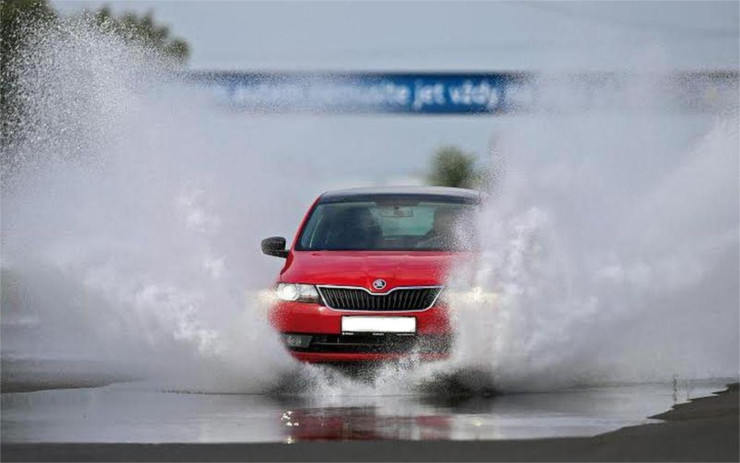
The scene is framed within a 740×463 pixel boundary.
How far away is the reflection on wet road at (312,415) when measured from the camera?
11.2 meters

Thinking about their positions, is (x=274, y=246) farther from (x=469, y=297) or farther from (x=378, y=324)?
(x=469, y=297)

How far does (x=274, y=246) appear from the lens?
53.2 feet

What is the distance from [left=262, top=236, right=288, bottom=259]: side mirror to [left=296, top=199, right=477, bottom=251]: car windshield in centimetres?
19

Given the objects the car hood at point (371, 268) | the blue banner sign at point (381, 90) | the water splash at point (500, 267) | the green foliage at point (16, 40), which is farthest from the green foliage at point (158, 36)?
the car hood at point (371, 268)

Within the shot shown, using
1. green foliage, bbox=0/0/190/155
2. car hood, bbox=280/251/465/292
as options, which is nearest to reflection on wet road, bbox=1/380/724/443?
car hood, bbox=280/251/465/292

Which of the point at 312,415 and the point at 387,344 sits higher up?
the point at 387,344

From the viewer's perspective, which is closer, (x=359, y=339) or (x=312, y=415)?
(x=312, y=415)

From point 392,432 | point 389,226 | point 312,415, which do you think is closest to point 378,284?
point 389,226

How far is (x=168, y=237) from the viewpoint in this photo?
1709 centimetres

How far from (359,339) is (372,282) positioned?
0.45 meters

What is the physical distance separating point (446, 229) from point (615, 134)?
3.42 m

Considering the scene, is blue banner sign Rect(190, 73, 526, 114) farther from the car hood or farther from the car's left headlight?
the car's left headlight

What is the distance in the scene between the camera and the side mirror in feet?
53.1

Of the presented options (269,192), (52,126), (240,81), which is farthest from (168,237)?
(240,81)
